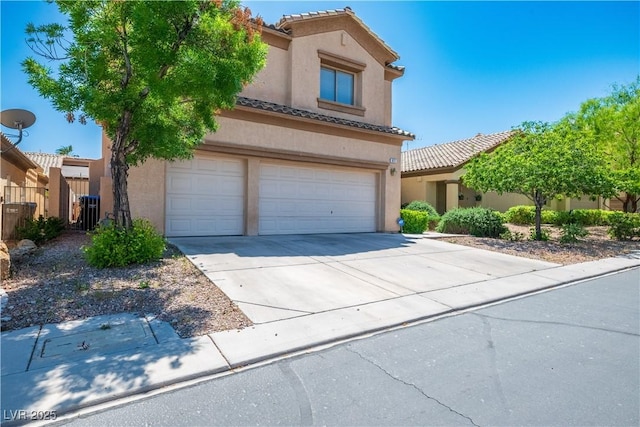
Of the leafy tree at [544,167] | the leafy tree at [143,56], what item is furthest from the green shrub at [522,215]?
the leafy tree at [143,56]

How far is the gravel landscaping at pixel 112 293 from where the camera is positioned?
4496mm

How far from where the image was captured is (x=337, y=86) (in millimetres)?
14281

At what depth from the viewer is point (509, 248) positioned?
1170cm

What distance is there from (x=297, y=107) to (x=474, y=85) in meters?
9.00

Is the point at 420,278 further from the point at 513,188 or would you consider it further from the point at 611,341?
the point at 513,188

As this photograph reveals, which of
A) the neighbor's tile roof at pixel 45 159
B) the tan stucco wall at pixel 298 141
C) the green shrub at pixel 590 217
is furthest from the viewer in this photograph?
the neighbor's tile roof at pixel 45 159

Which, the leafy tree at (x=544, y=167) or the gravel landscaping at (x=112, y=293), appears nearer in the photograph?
the gravel landscaping at (x=112, y=293)

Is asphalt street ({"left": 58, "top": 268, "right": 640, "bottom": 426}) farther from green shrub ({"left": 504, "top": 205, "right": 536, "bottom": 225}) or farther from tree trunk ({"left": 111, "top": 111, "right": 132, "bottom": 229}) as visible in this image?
green shrub ({"left": 504, "top": 205, "right": 536, "bottom": 225})

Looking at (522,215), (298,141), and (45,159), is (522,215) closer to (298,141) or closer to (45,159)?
(298,141)

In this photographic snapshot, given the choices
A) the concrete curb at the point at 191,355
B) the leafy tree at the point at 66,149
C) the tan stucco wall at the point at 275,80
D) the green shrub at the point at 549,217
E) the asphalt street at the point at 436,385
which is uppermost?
the leafy tree at the point at 66,149

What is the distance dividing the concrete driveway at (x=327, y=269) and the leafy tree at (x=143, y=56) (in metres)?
Answer: 3.34

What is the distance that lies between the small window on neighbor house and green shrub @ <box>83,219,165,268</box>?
9.20 m

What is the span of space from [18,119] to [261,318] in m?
6.43

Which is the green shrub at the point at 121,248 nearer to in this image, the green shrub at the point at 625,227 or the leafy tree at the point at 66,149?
the green shrub at the point at 625,227
